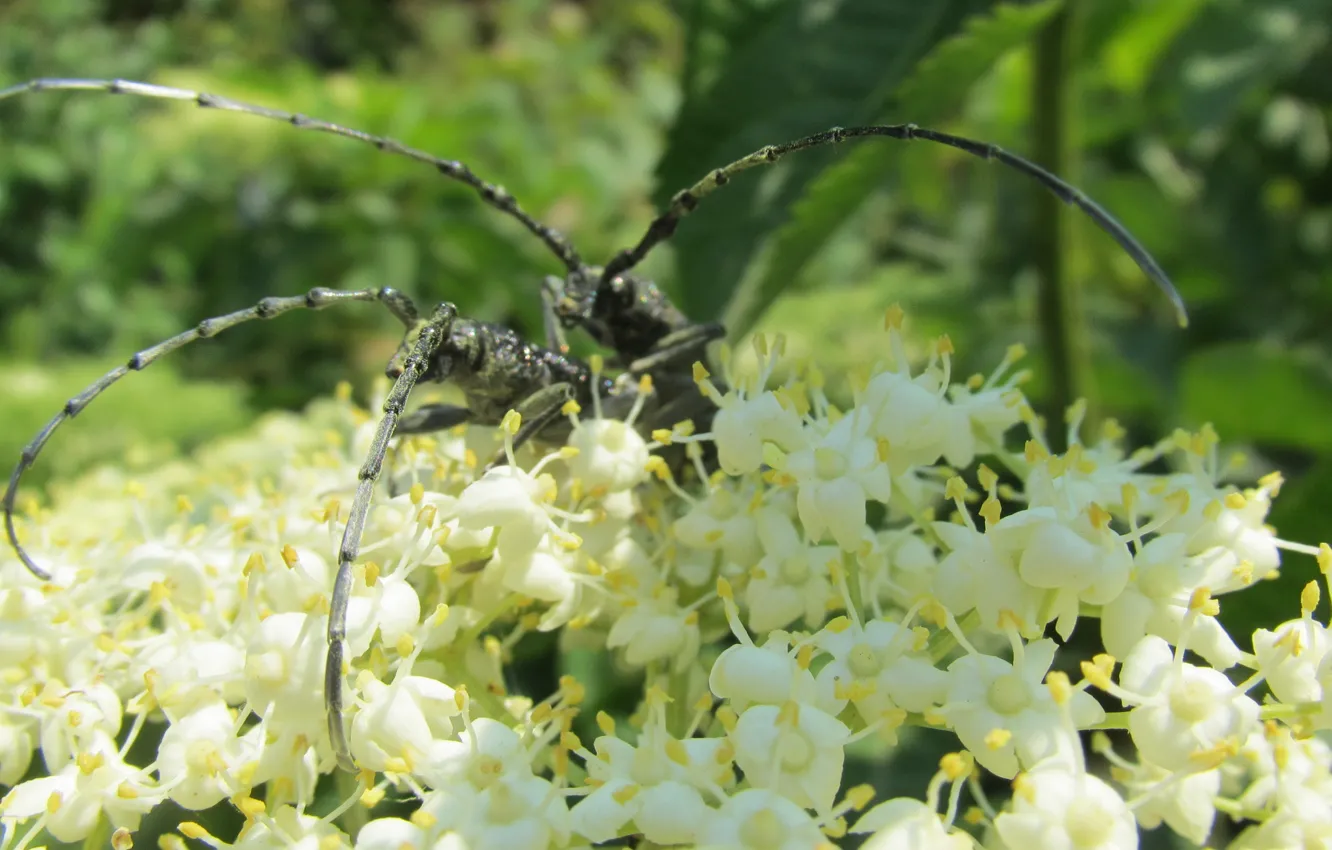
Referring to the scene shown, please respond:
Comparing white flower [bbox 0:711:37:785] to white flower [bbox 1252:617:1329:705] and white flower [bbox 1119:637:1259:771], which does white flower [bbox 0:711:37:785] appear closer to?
white flower [bbox 1119:637:1259:771]

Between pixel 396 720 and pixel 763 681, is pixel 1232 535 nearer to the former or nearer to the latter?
pixel 763 681

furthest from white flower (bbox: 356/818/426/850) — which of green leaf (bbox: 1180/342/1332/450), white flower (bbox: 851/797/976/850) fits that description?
green leaf (bbox: 1180/342/1332/450)

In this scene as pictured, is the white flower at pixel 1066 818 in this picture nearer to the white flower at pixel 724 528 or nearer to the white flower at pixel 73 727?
the white flower at pixel 724 528

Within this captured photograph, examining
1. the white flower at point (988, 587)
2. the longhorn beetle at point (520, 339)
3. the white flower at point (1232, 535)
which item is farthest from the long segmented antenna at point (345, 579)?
the white flower at point (1232, 535)

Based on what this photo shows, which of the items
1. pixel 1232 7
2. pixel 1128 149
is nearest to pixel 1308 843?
pixel 1232 7

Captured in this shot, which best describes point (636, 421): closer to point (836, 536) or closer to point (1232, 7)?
point (836, 536)

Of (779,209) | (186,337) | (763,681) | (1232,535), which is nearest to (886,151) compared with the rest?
(779,209)
